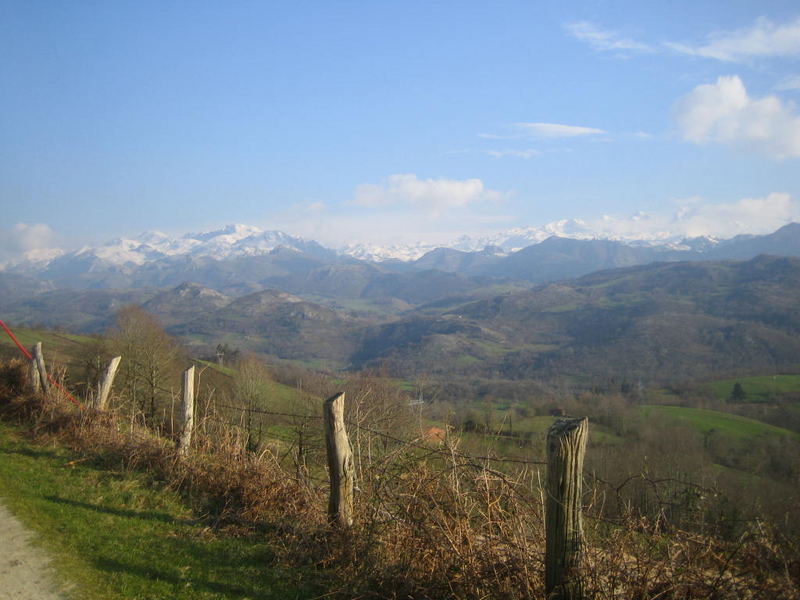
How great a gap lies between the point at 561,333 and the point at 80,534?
583ft

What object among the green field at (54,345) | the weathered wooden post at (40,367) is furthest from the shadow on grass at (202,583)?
the green field at (54,345)

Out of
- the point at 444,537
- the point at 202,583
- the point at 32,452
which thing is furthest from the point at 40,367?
the point at 444,537

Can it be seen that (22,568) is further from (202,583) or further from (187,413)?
(187,413)

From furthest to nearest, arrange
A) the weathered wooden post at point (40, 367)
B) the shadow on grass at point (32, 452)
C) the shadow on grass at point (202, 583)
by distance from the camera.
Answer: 1. the weathered wooden post at point (40, 367)
2. the shadow on grass at point (32, 452)
3. the shadow on grass at point (202, 583)

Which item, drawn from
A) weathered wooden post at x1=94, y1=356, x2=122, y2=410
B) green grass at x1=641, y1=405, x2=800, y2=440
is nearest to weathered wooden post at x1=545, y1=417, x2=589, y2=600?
weathered wooden post at x1=94, y1=356, x2=122, y2=410

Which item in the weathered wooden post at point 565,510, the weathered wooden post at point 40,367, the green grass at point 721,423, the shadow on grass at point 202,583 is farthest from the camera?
the green grass at point 721,423

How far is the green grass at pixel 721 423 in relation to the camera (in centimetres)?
5000

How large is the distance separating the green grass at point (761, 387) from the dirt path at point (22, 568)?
8485 centimetres

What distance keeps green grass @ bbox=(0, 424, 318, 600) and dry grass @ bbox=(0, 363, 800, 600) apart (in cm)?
32

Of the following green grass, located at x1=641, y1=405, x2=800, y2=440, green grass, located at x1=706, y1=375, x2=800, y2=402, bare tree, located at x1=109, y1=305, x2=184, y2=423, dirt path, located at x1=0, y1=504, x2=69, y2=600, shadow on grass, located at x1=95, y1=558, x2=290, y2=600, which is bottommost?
green grass, located at x1=706, y1=375, x2=800, y2=402

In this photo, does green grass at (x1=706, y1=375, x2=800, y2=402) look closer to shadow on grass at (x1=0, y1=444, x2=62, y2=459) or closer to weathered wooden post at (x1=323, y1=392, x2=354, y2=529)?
weathered wooden post at (x1=323, y1=392, x2=354, y2=529)

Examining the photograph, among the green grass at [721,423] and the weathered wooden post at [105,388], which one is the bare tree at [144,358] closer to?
the weathered wooden post at [105,388]

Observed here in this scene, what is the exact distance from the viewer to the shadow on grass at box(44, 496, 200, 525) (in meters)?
6.37

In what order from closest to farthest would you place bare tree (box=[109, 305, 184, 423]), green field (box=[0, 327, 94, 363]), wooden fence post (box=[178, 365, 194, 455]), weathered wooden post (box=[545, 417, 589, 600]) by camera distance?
1. weathered wooden post (box=[545, 417, 589, 600])
2. wooden fence post (box=[178, 365, 194, 455])
3. bare tree (box=[109, 305, 184, 423])
4. green field (box=[0, 327, 94, 363])
